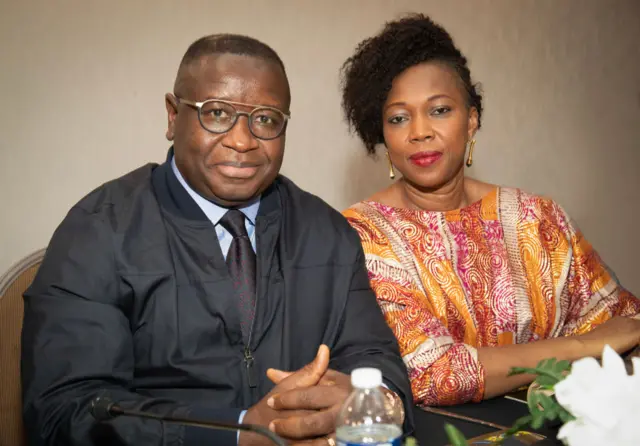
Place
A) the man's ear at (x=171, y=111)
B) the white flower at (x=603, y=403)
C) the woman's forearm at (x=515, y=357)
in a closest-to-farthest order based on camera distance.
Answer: the white flower at (x=603, y=403)
the man's ear at (x=171, y=111)
the woman's forearm at (x=515, y=357)

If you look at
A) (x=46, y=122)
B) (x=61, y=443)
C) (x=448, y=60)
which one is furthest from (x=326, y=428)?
(x=46, y=122)

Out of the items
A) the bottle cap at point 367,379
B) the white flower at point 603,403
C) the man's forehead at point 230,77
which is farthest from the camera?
the man's forehead at point 230,77

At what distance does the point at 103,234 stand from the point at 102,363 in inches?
11.8

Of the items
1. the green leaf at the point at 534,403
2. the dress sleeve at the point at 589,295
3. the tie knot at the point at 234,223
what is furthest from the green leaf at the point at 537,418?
the dress sleeve at the point at 589,295

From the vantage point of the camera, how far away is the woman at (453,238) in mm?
2225

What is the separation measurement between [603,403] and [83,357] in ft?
3.46

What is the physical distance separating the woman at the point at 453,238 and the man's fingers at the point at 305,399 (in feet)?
2.04

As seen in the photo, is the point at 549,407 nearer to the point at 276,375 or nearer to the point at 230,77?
the point at 276,375

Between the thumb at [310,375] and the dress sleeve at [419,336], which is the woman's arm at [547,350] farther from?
the thumb at [310,375]

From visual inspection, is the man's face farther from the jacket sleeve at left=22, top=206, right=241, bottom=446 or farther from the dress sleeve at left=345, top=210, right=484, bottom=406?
the dress sleeve at left=345, top=210, right=484, bottom=406

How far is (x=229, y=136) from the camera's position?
1.75 metres

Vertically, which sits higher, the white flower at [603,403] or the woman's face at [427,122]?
the woman's face at [427,122]

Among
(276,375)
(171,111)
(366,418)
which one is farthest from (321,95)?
(366,418)

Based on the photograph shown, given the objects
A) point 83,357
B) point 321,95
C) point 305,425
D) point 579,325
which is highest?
point 321,95
